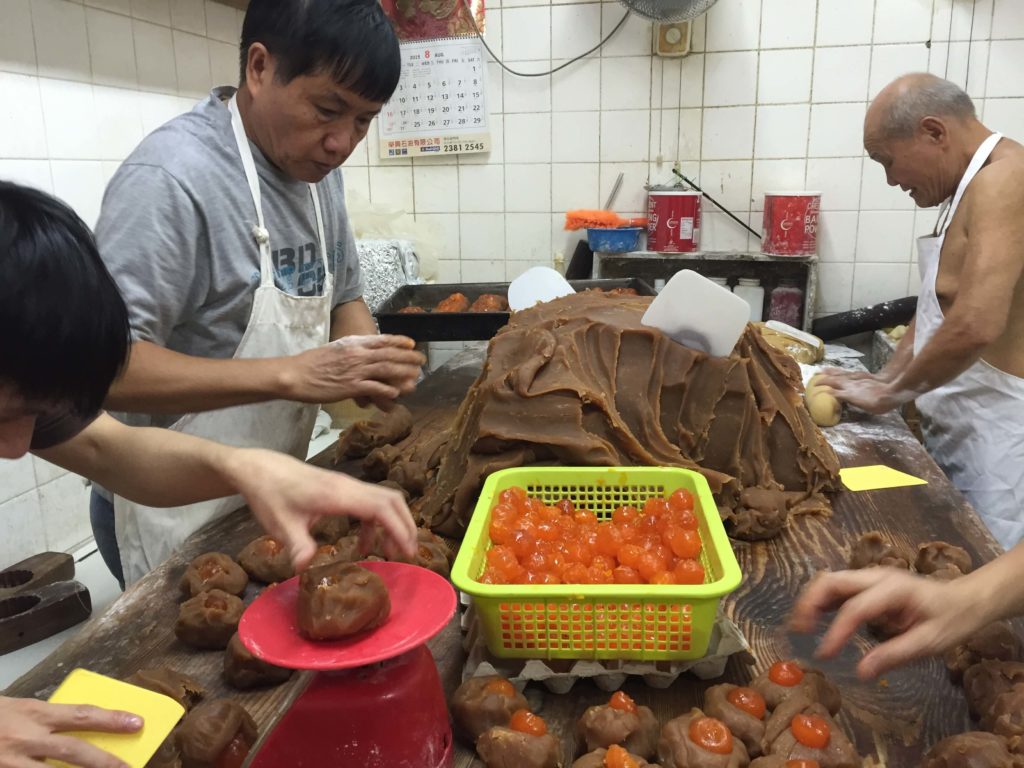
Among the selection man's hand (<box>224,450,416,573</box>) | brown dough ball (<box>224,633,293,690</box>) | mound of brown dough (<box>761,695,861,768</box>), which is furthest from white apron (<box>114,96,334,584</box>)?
mound of brown dough (<box>761,695,861,768</box>)

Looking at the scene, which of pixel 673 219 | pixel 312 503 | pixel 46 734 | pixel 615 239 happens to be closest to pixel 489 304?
pixel 615 239

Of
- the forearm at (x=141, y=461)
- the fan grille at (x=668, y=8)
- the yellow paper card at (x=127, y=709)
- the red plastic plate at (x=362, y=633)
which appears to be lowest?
the yellow paper card at (x=127, y=709)

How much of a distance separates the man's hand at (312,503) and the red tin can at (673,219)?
3.33 meters

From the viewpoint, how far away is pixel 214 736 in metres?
1.16

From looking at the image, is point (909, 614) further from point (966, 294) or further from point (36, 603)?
point (36, 603)

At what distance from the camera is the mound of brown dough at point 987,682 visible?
1.23 metres

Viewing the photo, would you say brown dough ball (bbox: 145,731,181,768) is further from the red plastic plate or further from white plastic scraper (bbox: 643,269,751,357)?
white plastic scraper (bbox: 643,269,751,357)

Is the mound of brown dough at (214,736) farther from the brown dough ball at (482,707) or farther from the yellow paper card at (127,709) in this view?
the brown dough ball at (482,707)

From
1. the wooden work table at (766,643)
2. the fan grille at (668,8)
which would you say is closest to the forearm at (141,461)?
the wooden work table at (766,643)

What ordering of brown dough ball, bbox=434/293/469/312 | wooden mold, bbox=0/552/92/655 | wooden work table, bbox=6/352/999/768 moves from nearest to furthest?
1. wooden work table, bbox=6/352/999/768
2. wooden mold, bbox=0/552/92/655
3. brown dough ball, bbox=434/293/469/312

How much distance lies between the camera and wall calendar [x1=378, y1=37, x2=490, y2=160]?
447cm

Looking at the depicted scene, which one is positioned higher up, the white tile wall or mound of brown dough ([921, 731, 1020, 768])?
the white tile wall

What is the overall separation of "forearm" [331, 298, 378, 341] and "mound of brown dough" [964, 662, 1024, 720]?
6.25ft

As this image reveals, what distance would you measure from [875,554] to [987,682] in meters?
0.44
